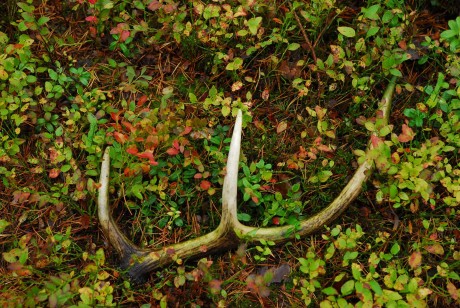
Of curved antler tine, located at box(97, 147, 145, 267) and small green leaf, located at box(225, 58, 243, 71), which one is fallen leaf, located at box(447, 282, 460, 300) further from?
small green leaf, located at box(225, 58, 243, 71)

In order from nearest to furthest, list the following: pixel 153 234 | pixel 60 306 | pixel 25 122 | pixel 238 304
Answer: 1. pixel 60 306
2. pixel 238 304
3. pixel 153 234
4. pixel 25 122

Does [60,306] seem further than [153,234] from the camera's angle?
No

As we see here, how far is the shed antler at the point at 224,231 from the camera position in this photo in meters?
3.04

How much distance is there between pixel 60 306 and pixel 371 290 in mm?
1939

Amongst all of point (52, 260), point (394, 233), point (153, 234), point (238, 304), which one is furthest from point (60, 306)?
point (394, 233)

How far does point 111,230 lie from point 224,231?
75 cm

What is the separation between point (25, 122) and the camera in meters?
3.52

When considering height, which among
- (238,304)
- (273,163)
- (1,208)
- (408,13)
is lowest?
(238,304)

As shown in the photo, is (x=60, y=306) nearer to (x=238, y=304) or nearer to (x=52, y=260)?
(x=52, y=260)

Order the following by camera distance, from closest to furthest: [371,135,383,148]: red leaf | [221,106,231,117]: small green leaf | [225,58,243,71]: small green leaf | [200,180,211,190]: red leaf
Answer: [371,135,383,148]: red leaf
[200,180,211,190]: red leaf
[221,106,231,117]: small green leaf
[225,58,243,71]: small green leaf

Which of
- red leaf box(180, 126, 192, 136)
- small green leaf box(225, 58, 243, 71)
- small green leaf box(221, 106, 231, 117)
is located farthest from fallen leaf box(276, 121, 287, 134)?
red leaf box(180, 126, 192, 136)

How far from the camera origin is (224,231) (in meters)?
3.09

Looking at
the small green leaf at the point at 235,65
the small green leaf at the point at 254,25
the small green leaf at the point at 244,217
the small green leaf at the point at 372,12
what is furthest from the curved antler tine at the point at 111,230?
the small green leaf at the point at 372,12

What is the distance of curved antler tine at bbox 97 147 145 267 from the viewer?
3.10 m
